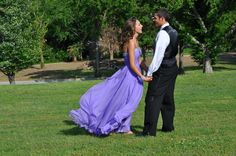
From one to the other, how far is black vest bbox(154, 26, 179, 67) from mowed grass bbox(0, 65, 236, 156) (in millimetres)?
1117

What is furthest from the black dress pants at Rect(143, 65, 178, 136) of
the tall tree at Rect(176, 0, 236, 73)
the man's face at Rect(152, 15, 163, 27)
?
the tall tree at Rect(176, 0, 236, 73)

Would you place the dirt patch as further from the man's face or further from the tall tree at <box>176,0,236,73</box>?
the man's face

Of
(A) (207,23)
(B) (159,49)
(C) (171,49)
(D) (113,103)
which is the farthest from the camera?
(A) (207,23)

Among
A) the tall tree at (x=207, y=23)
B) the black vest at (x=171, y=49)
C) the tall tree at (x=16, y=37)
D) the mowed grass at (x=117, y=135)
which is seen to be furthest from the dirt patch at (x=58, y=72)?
the black vest at (x=171, y=49)

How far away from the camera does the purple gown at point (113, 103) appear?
7.99 meters

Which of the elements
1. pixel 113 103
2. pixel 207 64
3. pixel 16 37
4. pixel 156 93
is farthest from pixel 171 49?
pixel 207 64

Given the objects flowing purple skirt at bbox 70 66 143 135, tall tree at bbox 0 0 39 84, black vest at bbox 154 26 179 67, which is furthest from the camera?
tall tree at bbox 0 0 39 84

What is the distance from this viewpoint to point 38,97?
14.3 m

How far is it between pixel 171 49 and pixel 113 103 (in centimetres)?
126

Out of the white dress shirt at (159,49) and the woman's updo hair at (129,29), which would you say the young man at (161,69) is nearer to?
the white dress shirt at (159,49)

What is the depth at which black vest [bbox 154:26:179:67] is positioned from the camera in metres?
7.70

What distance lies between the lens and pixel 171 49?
25.5 feet

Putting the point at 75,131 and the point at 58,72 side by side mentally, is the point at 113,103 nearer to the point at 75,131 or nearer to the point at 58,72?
the point at 75,131

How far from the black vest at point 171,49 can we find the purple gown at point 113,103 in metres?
0.60
